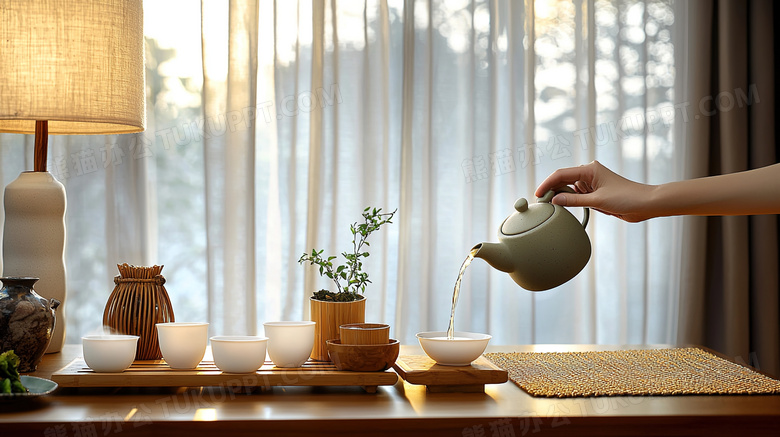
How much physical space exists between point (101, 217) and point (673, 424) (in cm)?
220

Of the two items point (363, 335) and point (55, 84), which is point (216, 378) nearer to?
point (363, 335)

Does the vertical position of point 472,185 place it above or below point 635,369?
above

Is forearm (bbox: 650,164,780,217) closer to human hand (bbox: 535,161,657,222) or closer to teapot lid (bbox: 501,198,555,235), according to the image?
human hand (bbox: 535,161,657,222)

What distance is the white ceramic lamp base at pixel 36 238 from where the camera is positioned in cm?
153

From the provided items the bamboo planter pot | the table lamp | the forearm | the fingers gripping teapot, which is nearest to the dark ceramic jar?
the table lamp

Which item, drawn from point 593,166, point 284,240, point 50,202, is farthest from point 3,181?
point 593,166

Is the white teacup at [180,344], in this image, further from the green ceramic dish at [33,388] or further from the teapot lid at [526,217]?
the teapot lid at [526,217]

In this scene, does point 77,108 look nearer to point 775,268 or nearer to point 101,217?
point 101,217

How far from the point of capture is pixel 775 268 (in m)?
2.66

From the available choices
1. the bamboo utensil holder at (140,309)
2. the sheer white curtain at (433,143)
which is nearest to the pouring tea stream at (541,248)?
the bamboo utensil holder at (140,309)

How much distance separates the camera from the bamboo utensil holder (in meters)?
1.32

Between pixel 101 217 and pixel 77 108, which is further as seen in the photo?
pixel 101 217

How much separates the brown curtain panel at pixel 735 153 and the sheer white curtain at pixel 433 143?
113 millimetres

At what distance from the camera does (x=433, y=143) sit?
2.72m
